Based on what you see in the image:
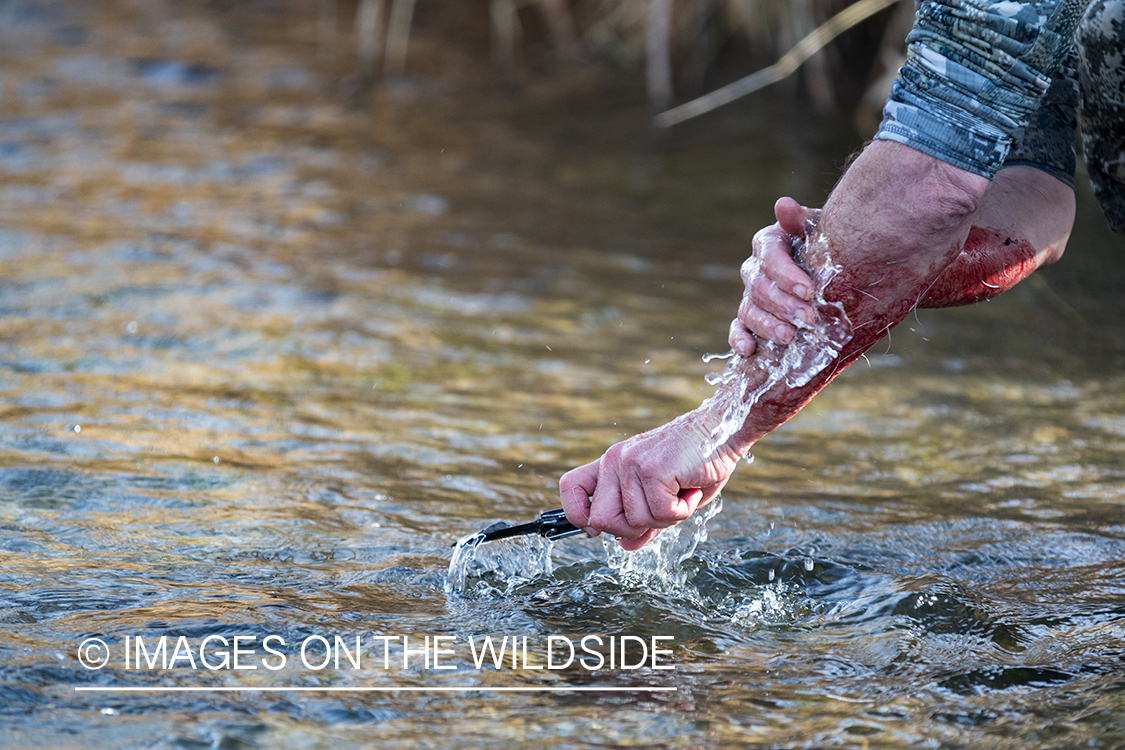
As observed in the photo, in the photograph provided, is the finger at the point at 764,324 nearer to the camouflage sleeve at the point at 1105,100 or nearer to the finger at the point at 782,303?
the finger at the point at 782,303

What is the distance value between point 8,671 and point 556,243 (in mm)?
3699

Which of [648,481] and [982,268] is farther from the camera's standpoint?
[982,268]

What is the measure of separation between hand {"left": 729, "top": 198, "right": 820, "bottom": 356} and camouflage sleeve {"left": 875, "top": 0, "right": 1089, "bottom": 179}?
0.26m

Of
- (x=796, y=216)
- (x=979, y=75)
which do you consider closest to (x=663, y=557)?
(x=796, y=216)

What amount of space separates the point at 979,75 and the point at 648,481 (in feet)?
3.05

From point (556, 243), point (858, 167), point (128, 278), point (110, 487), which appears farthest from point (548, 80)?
point (858, 167)

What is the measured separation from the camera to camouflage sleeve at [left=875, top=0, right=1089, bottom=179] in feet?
6.64

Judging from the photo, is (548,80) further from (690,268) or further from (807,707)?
(807,707)

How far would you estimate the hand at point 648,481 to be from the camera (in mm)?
2324

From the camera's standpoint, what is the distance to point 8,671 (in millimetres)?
2072

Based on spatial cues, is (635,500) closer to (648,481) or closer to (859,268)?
(648,481)

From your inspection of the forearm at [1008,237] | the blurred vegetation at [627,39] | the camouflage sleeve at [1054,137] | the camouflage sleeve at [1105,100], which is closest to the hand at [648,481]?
the forearm at [1008,237]

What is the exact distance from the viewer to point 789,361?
89.2 inches

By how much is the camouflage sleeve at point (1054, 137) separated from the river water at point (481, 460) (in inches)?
34.1
